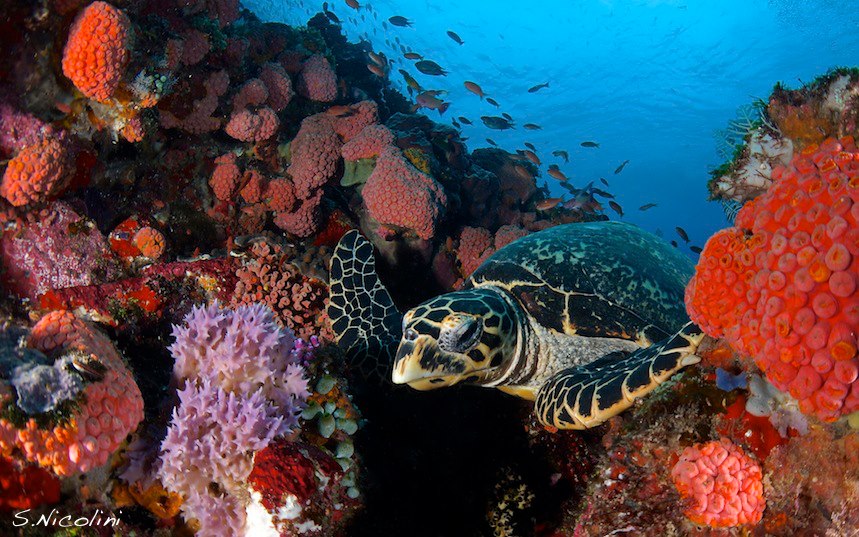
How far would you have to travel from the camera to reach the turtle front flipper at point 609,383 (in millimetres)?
2002

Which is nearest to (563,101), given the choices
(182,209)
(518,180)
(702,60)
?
(702,60)

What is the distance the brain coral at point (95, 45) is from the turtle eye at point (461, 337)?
9.38ft

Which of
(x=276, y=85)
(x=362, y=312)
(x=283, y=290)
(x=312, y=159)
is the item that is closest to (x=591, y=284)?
(x=362, y=312)

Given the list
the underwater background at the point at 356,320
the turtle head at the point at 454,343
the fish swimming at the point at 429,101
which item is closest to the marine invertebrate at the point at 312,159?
the underwater background at the point at 356,320

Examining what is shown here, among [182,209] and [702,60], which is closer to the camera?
[182,209]

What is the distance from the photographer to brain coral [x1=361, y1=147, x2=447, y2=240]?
4.39 m

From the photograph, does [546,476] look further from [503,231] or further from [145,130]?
[145,130]

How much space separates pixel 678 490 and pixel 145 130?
426 centimetres

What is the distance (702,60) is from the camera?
4309 cm

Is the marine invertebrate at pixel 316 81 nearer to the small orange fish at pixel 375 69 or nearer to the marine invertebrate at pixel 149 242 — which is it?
the small orange fish at pixel 375 69

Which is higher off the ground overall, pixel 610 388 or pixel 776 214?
pixel 776 214

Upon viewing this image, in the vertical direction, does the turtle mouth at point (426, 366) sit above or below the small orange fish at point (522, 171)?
below

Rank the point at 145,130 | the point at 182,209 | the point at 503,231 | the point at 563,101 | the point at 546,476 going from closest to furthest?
the point at 546,476
the point at 145,130
the point at 182,209
the point at 503,231
the point at 563,101
